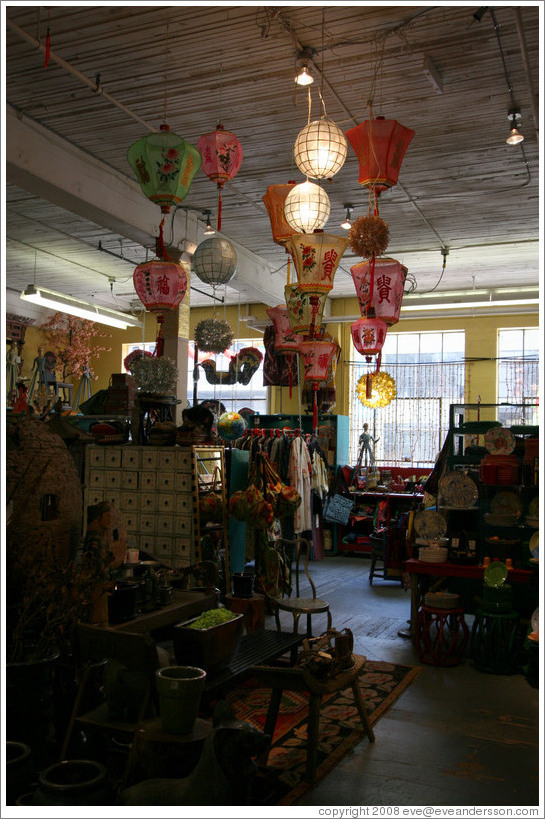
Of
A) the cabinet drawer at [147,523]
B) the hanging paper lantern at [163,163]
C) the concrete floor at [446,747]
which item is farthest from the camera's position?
the cabinet drawer at [147,523]

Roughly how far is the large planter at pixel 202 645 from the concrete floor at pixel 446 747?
738mm

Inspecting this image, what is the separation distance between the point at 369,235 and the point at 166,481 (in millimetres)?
2528

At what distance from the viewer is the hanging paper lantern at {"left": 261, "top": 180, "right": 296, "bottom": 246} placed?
5.48 metres

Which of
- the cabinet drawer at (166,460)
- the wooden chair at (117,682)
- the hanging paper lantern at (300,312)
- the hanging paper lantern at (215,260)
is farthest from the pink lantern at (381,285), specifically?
the wooden chair at (117,682)

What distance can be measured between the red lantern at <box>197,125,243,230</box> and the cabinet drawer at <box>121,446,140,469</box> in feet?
6.68

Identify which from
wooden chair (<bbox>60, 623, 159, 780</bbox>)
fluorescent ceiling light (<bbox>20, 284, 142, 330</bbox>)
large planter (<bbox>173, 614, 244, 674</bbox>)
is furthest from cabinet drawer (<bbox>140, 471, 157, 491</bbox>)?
fluorescent ceiling light (<bbox>20, 284, 142, 330</bbox>)

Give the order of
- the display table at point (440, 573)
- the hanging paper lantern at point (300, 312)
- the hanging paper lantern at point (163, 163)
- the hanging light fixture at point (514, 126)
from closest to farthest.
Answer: the hanging paper lantern at point (163, 163) < the display table at point (440, 573) < the hanging light fixture at point (514, 126) < the hanging paper lantern at point (300, 312)

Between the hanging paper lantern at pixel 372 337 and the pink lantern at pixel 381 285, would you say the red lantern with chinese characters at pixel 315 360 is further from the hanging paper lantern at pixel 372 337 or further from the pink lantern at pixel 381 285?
the pink lantern at pixel 381 285

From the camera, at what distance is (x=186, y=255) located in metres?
8.26

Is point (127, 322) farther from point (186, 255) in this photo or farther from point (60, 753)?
point (60, 753)

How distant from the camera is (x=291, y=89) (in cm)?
571

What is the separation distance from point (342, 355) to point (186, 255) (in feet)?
17.7

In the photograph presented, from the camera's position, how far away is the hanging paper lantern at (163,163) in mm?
4715

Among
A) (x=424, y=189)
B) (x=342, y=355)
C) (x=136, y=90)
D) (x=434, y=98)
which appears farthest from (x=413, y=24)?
(x=342, y=355)
